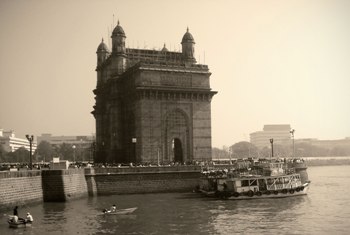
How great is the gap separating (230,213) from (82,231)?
1550 cm

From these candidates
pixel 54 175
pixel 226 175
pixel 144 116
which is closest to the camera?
pixel 54 175

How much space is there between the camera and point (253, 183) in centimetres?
5862

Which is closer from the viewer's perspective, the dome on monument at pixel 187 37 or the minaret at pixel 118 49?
the minaret at pixel 118 49

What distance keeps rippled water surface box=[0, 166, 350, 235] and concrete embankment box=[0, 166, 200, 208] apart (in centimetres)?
151

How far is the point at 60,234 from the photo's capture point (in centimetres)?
3641

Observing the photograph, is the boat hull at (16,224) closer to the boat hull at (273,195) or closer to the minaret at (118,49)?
the boat hull at (273,195)

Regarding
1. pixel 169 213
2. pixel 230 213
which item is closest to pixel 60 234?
pixel 169 213

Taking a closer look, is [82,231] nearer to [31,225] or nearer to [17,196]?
[31,225]

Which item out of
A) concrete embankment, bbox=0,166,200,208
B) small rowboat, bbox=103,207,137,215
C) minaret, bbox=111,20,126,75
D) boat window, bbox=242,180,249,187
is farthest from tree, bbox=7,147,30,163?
small rowboat, bbox=103,207,137,215

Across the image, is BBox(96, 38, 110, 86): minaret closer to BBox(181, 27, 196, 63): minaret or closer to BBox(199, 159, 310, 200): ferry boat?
BBox(181, 27, 196, 63): minaret

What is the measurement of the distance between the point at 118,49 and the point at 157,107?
43.3 feet

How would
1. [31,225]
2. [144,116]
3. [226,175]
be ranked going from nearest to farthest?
[31,225] → [226,175] → [144,116]

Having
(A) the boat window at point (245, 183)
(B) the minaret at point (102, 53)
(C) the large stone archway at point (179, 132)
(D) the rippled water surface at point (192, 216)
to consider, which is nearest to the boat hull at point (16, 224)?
(D) the rippled water surface at point (192, 216)

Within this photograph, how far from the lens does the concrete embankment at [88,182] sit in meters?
49.1
